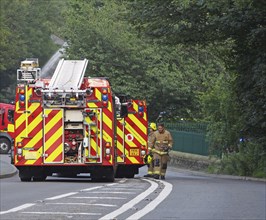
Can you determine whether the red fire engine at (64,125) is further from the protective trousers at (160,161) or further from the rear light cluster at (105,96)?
the protective trousers at (160,161)

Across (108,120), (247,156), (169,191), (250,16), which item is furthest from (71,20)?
(169,191)

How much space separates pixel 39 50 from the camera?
303 ft

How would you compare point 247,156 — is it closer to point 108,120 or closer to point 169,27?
point 169,27

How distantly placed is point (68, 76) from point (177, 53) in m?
27.6

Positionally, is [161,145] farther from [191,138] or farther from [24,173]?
[191,138]

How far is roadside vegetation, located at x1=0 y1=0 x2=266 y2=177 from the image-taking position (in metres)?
29.8

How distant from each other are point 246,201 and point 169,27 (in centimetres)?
1341

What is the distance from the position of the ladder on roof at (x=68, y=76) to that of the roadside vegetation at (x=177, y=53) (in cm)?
355

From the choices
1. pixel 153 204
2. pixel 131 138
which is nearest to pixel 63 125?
pixel 131 138

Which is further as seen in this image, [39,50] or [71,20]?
[39,50]

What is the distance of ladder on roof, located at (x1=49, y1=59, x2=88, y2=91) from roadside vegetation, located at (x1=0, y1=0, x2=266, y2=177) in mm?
3551

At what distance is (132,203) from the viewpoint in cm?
1638

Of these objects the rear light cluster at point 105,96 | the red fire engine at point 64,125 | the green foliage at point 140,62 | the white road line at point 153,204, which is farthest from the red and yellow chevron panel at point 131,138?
the green foliage at point 140,62

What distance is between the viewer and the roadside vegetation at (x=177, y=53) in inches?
1172
